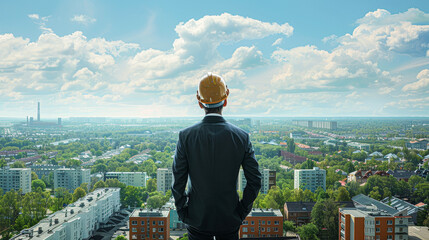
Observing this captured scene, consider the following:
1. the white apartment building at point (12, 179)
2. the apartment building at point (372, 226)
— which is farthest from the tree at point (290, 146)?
the white apartment building at point (12, 179)

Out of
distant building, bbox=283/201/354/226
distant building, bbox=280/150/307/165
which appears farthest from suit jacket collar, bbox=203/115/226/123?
distant building, bbox=280/150/307/165

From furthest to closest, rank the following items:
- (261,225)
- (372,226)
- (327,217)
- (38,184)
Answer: (38,184) → (327,217) → (261,225) → (372,226)

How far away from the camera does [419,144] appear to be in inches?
507

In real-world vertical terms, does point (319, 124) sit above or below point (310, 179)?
above

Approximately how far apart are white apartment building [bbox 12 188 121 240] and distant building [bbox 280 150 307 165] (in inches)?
313

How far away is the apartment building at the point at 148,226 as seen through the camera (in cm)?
495

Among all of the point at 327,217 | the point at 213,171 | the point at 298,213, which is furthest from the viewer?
the point at 298,213

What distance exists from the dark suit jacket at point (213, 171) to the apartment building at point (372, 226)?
193 inches

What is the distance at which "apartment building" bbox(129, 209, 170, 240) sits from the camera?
495 centimetres

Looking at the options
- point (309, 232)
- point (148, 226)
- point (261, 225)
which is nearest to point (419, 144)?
point (309, 232)

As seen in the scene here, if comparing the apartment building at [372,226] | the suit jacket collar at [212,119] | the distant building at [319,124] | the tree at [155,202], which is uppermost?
the suit jacket collar at [212,119]

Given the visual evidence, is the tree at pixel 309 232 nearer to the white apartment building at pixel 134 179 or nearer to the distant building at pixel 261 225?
the distant building at pixel 261 225

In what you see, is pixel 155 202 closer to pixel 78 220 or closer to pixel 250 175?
pixel 78 220

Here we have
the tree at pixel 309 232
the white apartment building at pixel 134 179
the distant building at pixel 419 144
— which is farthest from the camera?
the distant building at pixel 419 144
